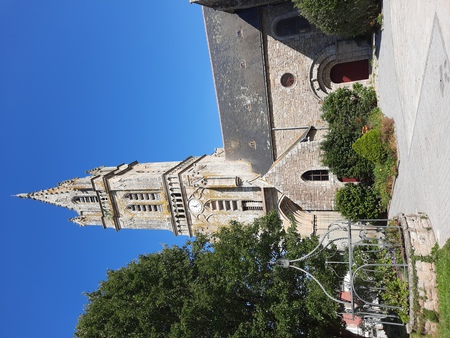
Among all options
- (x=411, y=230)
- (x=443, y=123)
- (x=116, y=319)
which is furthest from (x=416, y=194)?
(x=116, y=319)

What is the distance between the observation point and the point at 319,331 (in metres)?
14.6

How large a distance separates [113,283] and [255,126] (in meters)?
11.6

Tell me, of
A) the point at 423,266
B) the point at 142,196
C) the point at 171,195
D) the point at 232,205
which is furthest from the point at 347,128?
the point at 142,196

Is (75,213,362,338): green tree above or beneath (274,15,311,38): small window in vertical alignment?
beneath

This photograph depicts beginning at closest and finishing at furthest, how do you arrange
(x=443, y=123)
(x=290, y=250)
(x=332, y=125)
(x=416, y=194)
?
(x=443, y=123) < (x=416, y=194) < (x=290, y=250) < (x=332, y=125)

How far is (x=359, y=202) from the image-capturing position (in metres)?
18.7

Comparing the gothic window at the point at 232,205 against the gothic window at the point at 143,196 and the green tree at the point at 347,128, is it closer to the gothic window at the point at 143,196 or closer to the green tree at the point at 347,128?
the gothic window at the point at 143,196

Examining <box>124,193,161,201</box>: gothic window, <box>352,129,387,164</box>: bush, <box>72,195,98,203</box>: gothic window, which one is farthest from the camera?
<box>72,195,98,203</box>: gothic window

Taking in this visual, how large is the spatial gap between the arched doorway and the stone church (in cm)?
5

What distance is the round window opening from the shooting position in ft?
69.9

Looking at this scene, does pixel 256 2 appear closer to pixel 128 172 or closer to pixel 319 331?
pixel 128 172

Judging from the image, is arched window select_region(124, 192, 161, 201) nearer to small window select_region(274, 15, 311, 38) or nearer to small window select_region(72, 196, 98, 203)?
small window select_region(72, 196, 98, 203)

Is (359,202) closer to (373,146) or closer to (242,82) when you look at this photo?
(373,146)

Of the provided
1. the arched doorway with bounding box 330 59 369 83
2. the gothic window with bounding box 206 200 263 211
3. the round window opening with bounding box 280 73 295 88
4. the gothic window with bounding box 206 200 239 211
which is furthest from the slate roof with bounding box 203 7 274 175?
the arched doorway with bounding box 330 59 369 83
